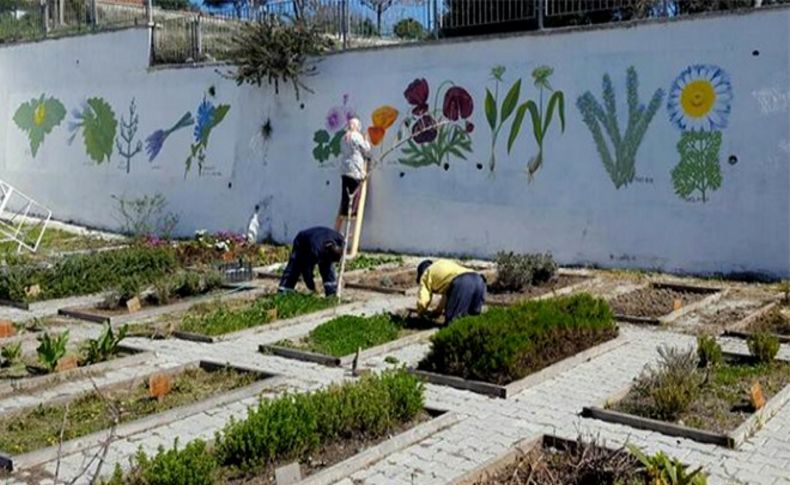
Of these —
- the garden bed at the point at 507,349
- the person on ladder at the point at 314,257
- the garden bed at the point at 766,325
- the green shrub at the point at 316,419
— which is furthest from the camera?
the person on ladder at the point at 314,257

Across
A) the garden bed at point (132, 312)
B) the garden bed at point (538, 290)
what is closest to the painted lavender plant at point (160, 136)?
the garden bed at point (132, 312)

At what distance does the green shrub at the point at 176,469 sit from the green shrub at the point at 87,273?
7.82 meters

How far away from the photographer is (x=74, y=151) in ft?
75.1

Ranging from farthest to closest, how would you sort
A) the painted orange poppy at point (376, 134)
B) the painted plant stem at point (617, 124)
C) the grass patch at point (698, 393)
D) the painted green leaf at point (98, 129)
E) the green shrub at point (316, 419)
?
the painted green leaf at point (98, 129)
the painted orange poppy at point (376, 134)
the painted plant stem at point (617, 124)
the grass patch at point (698, 393)
the green shrub at point (316, 419)

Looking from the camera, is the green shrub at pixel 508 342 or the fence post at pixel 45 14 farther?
the fence post at pixel 45 14

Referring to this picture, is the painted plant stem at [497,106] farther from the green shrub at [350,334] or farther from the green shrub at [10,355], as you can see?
the green shrub at [10,355]

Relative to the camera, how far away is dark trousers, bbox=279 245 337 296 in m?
11.9

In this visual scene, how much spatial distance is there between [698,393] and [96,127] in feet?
60.0

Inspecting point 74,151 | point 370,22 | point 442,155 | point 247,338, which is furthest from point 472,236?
point 74,151

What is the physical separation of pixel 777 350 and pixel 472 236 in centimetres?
787

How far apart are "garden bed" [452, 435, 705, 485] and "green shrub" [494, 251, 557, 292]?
6.59 meters

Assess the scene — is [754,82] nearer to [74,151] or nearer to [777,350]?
[777,350]

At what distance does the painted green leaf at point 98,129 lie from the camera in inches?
866

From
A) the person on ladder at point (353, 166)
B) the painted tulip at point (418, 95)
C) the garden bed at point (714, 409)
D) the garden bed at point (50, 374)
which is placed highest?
the painted tulip at point (418, 95)
